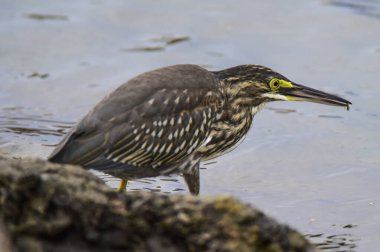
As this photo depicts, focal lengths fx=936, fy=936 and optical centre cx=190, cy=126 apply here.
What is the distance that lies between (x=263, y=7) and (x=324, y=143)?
493 centimetres

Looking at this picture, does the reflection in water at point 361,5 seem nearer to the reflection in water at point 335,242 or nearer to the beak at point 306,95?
the beak at point 306,95

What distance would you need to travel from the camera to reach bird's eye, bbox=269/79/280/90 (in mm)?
9180

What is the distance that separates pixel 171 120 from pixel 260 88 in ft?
4.39

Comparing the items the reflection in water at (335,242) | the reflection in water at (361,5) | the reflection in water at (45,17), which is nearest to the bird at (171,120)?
the reflection in water at (335,242)

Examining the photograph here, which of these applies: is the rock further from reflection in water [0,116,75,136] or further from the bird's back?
reflection in water [0,116,75,136]

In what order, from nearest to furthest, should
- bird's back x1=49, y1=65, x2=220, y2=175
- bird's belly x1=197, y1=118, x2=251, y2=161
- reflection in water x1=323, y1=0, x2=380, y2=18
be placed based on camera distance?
bird's back x1=49, y1=65, x2=220, y2=175 → bird's belly x1=197, y1=118, x2=251, y2=161 → reflection in water x1=323, y1=0, x2=380, y2=18

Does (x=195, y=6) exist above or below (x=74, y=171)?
above

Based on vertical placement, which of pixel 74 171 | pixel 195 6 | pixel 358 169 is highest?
pixel 195 6

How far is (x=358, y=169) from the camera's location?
988 centimetres

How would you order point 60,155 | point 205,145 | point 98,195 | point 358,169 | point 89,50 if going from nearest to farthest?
point 98,195 < point 60,155 < point 205,145 < point 358,169 < point 89,50

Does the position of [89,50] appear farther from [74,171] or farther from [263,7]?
[74,171]

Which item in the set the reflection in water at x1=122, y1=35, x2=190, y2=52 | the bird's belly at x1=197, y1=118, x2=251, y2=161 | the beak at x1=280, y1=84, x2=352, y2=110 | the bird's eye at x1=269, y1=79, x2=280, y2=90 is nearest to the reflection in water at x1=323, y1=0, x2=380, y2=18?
the reflection in water at x1=122, y1=35, x2=190, y2=52

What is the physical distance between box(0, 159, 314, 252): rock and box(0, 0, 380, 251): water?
288 cm

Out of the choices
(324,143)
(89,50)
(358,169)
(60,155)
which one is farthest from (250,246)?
(89,50)
